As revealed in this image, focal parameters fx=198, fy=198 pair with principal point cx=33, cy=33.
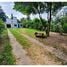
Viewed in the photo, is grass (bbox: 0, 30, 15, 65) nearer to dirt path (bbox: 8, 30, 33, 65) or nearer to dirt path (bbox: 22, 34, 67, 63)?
dirt path (bbox: 8, 30, 33, 65)

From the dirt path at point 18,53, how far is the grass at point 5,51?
1.8 inches

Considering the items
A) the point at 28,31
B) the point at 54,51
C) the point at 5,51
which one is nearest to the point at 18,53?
the point at 5,51

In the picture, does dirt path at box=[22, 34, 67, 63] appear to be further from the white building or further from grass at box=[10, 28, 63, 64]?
the white building

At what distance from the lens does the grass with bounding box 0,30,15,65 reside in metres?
2.25

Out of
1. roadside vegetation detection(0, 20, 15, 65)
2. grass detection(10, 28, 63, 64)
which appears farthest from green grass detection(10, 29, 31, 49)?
roadside vegetation detection(0, 20, 15, 65)

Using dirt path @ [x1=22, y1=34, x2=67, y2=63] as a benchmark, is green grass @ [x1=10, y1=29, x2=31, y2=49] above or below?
above

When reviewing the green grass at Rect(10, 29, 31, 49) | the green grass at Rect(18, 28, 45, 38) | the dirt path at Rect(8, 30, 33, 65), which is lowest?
the dirt path at Rect(8, 30, 33, 65)

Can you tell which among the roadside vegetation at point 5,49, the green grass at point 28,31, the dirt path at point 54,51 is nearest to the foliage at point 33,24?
the green grass at point 28,31

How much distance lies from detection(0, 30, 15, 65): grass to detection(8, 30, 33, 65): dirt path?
5cm

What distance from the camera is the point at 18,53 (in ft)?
7.54

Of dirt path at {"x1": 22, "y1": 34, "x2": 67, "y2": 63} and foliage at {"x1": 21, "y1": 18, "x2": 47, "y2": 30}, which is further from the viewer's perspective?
foliage at {"x1": 21, "y1": 18, "x2": 47, "y2": 30}

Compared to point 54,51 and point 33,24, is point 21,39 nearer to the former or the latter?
point 33,24

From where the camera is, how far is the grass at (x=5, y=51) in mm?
2248

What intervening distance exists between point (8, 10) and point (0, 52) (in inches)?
19.9
